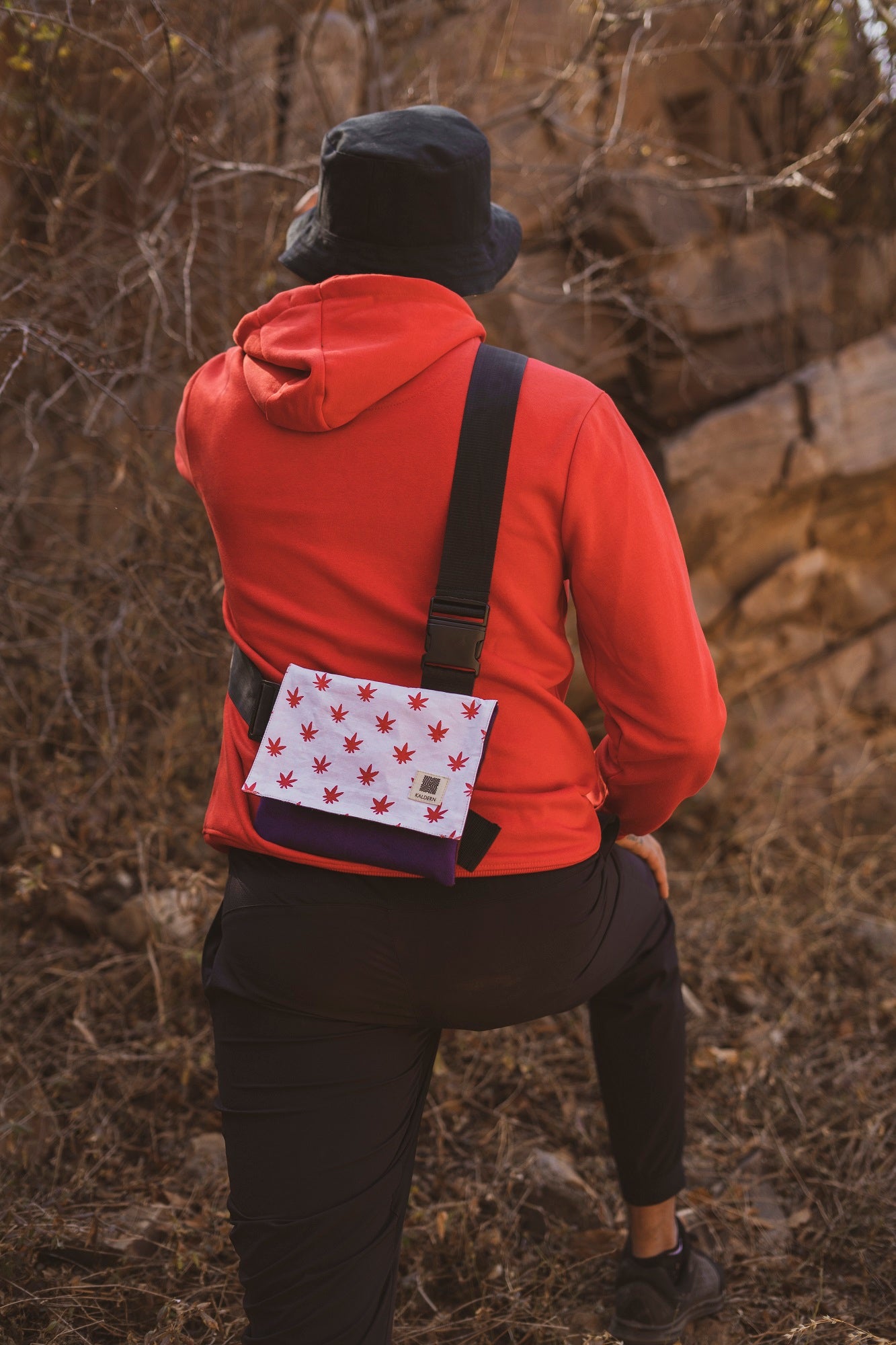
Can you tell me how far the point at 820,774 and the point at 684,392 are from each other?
1.66 meters

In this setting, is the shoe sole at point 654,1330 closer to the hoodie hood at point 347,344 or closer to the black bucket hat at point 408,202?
the hoodie hood at point 347,344

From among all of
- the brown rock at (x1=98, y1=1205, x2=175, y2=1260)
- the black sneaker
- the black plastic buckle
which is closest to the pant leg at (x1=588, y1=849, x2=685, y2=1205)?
the black sneaker

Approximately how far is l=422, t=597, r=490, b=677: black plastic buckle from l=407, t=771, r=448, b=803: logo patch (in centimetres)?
14

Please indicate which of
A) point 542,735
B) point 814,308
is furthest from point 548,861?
point 814,308

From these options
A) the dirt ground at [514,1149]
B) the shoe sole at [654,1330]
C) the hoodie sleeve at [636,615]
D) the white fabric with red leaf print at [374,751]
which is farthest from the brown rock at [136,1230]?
the hoodie sleeve at [636,615]

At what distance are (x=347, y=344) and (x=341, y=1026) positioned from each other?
0.86 meters

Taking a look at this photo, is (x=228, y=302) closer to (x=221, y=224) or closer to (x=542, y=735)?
(x=221, y=224)

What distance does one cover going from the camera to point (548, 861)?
51.8 inches

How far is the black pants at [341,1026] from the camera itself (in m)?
1.28

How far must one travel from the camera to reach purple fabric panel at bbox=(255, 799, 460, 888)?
1.22 metres

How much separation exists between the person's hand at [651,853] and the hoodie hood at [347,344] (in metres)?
0.81

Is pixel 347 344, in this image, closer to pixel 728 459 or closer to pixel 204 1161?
pixel 204 1161

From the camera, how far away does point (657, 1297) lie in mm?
1792

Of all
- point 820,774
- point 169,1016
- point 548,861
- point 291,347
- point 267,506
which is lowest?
point 820,774
